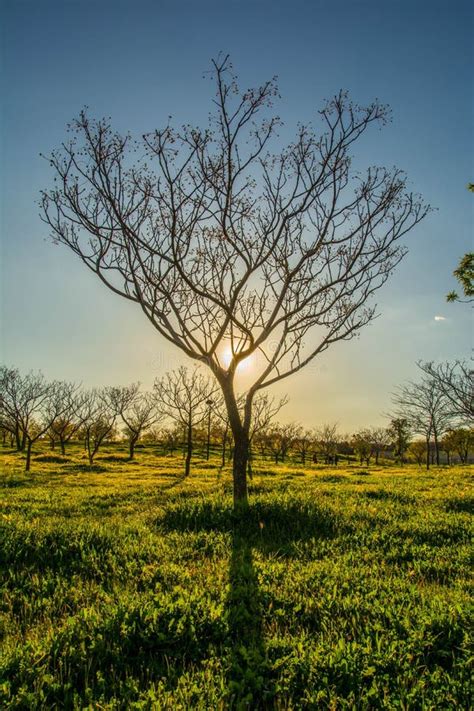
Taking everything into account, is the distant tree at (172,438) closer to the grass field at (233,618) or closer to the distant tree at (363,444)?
the distant tree at (363,444)

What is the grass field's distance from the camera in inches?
121

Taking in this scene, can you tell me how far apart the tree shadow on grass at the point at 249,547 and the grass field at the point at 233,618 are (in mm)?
22

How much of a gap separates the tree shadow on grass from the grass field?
0.02 meters

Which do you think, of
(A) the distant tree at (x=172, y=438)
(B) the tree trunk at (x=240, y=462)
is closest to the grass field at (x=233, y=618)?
(B) the tree trunk at (x=240, y=462)

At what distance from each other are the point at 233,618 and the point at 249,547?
2.87 metres

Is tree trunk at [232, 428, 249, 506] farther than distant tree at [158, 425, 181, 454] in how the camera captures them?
No

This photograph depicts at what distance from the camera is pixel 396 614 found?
13.5ft

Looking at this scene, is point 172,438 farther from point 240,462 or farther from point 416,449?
point 240,462

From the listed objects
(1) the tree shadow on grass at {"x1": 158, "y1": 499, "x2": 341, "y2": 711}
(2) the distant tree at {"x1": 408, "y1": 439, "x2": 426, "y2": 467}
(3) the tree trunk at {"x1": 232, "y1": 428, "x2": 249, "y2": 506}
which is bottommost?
(2) the distant tree at {"x1": 408, "y1": 439, "x2": 426, "y2": 467}

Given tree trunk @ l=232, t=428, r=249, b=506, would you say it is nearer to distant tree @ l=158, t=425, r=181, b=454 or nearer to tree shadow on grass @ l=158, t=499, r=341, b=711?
tree shadow on grass @ l=158, t=499, r=341, b=711

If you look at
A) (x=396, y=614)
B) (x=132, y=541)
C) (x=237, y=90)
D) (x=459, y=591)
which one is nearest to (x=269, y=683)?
(x=396, y=614)

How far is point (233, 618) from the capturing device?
410cm

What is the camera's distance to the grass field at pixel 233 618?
3.08 meters

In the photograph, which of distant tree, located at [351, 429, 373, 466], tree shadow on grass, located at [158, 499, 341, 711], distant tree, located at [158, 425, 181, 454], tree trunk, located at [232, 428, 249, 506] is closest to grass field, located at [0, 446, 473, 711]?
tree shadow on grass, located at [158, 499, 341, 711]
